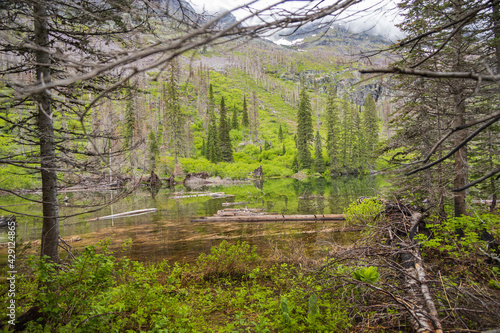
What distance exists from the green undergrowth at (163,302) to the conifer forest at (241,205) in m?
0.03

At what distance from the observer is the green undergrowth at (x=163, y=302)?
10.5 ft

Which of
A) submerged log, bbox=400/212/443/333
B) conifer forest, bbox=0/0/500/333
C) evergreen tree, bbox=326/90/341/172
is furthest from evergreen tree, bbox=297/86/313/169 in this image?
submerged log, bbox=400/212/443/333

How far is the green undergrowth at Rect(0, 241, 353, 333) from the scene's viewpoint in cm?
319

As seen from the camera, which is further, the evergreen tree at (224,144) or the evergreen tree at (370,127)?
the evergreen tree at (224,144)

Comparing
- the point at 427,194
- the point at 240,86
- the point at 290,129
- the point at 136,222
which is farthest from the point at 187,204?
the point at 240,86

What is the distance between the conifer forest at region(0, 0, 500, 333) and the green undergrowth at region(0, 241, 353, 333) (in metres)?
0.03

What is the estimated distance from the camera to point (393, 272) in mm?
4102

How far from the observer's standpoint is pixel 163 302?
14.4ft

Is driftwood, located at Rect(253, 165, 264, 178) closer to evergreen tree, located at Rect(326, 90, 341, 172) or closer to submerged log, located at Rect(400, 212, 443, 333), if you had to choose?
evergreen tree, located at Rect(326, 90, 341, 172)

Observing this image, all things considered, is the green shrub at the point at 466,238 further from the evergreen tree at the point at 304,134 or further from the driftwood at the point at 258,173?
the evergreen tree at the point at 304,134

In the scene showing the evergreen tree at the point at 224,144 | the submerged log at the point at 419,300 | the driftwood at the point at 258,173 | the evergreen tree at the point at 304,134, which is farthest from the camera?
the evergreen tree at the point at 224,144

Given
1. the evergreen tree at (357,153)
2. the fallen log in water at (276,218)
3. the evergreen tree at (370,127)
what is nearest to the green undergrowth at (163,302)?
the fallen log in water at (276,218)

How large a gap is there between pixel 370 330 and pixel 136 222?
14178 millimetres

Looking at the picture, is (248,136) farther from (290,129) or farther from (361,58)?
(361,58)
